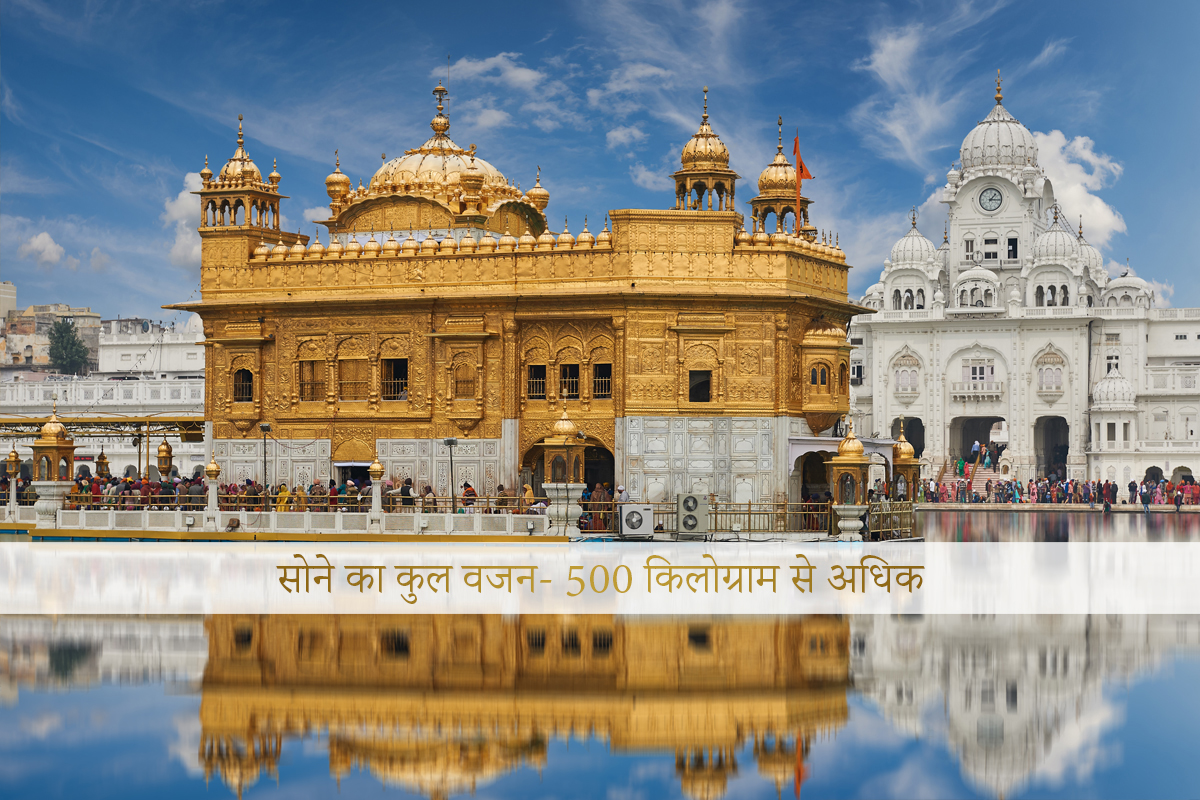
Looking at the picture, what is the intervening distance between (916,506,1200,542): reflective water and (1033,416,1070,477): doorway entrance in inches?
608

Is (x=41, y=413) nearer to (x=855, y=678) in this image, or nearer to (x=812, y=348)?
(x=812, y=348)

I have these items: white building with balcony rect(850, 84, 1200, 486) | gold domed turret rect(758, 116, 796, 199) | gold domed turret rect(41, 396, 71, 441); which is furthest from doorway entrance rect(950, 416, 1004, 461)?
gold domed turret rect(41, 396, 71, 441)

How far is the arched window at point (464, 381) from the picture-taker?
30.0 m

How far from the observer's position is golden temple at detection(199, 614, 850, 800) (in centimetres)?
1145

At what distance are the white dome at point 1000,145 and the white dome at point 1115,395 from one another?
13.7 m

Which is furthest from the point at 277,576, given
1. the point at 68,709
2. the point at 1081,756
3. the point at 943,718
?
the point at 1081,756

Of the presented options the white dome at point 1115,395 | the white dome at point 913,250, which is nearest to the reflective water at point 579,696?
the white dome at point 1115,395

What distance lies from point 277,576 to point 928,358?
50617mm

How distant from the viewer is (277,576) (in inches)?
860

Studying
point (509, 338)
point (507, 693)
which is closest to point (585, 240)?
point (509, 338)

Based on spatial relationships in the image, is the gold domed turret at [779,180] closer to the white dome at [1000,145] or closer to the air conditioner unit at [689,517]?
the air conditioner unit at [689,517]

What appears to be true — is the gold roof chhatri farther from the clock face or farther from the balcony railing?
the clock face

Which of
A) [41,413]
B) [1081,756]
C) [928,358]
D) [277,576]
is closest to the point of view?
[1081,756]

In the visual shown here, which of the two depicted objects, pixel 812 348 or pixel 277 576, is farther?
pixel 812 348
